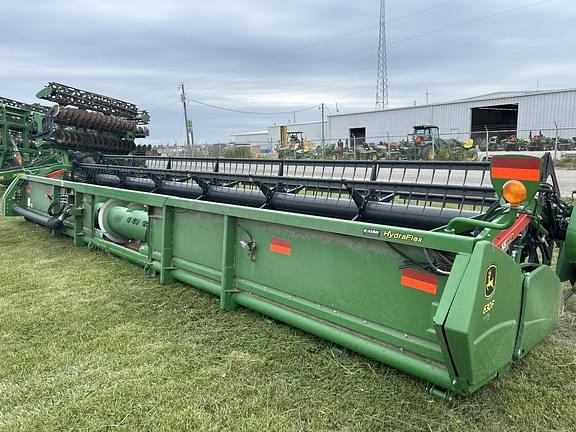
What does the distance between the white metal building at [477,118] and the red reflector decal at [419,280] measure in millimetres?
18879

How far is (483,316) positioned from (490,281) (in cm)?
15

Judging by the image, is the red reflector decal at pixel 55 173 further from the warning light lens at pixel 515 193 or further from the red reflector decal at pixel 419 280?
the warning light lens at pixel 515 193

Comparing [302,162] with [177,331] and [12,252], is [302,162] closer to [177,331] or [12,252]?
[177,331]

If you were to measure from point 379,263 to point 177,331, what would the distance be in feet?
4.69

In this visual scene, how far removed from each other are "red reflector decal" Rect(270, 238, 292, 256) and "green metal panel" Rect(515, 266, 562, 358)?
134 cm

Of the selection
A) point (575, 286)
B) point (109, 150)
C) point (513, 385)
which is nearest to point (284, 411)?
point (513, 385)

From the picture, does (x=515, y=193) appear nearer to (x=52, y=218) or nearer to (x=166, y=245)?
(x=166, y=245)

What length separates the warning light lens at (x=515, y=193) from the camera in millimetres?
2178

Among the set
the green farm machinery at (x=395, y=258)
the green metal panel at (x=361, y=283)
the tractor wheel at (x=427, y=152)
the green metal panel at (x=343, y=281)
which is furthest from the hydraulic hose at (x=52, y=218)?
the tractor wheel at (x=427, y=152)

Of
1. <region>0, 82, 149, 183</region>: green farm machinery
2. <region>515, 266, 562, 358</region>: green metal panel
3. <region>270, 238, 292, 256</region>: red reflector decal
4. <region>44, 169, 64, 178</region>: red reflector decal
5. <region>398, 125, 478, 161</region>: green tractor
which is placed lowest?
<region>515, 266, 562, 358</region>: green metal panel

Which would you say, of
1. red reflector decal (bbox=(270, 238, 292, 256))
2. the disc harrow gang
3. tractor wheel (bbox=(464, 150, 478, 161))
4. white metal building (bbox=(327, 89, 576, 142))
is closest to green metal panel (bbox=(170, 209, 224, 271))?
red reflector decal (bbox=(270, 238, 292, 256))

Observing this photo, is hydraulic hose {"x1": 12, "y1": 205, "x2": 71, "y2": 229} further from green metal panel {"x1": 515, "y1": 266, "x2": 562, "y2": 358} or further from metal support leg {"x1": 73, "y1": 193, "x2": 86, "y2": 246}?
green metal panel {"x1": 515, "y1": 266, "x2": 562, "y2": 358}

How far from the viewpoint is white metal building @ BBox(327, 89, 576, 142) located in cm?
2470

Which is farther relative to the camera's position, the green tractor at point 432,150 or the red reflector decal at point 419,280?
the green tractor at point 432,150
